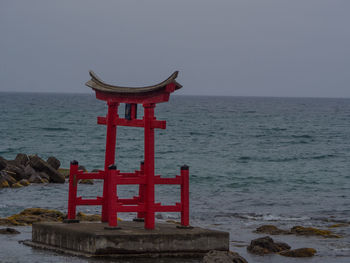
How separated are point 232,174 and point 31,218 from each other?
71.6 feet

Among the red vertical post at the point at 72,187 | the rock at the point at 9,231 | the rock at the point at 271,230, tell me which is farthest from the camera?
the rock at the point at 271,230

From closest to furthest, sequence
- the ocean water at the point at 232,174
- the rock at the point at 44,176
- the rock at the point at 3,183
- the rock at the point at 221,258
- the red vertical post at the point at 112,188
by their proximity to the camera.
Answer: the rock at the point at 221,258
the red vertical post at the point at 112,188
the ocean water at the point at 232,174
the rock at the point at 3,183
the rock at the point at 44,176

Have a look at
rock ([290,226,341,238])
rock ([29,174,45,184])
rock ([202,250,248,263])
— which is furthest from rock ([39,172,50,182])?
rock ([202,250,248,263])

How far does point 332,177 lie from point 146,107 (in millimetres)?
26800

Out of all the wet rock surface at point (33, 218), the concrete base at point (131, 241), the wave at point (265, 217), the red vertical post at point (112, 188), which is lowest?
the wave at point (265, 217)

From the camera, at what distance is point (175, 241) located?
1272cm

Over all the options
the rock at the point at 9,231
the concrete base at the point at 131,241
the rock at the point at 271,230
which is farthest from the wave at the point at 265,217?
the concrete base at the point at 131,241

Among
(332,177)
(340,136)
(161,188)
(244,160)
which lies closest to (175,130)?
(340,136)

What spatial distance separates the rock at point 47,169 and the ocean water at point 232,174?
4.07 feet

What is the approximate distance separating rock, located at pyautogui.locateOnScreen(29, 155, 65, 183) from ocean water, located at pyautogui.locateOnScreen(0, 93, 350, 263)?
4.07 ft

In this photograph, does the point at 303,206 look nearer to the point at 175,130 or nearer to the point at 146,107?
the point at 146,107

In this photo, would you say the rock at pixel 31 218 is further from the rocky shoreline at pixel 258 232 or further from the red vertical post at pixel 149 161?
the red vertical post at pixel 149 161

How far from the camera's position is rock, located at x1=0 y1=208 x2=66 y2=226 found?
58.5 feet

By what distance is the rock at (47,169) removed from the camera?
3077 centimetres
